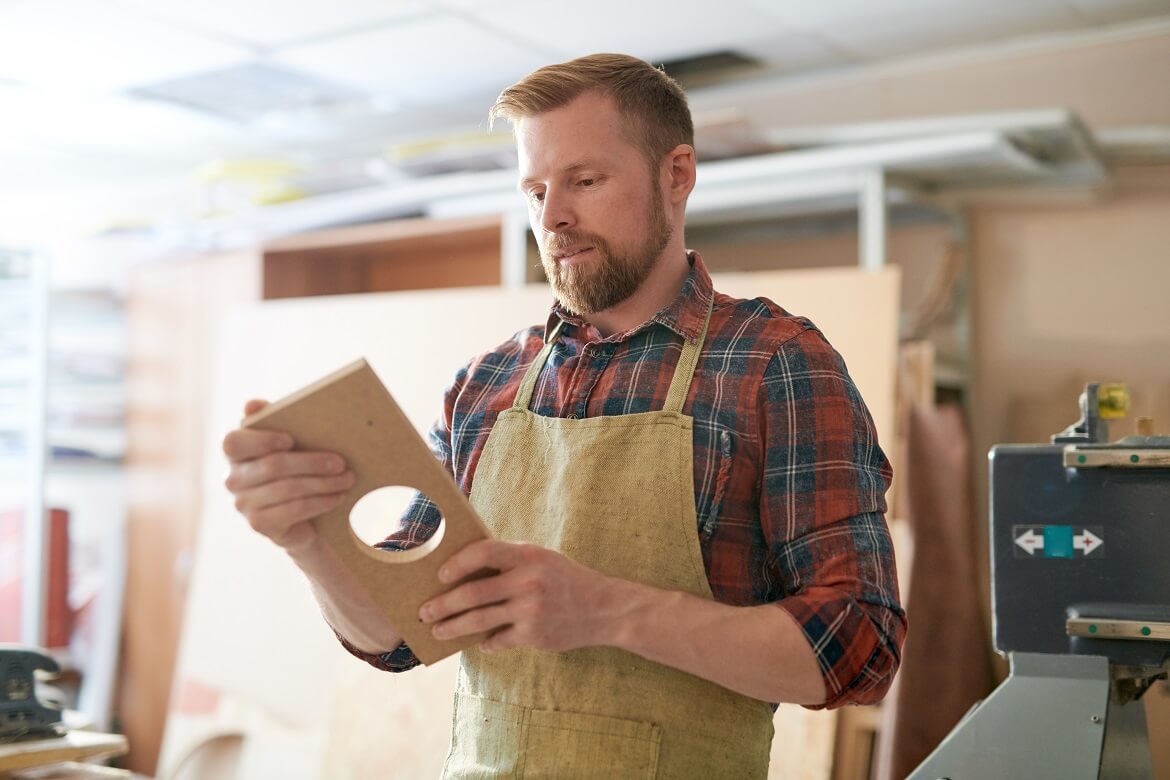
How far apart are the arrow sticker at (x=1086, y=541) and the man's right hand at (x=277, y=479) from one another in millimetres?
1031

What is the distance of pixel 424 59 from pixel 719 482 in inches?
102

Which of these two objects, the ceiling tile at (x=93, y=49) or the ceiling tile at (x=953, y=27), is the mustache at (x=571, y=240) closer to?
the ceiling tile at (x=953, y=27)

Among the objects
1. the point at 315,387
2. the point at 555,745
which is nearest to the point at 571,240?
the point at 315,387

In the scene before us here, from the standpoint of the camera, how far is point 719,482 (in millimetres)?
1395

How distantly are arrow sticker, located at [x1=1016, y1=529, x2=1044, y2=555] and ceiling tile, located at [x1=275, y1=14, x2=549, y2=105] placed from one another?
2.18 metres

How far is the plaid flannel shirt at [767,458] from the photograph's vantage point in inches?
50.8

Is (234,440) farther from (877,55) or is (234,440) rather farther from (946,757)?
(877,55)

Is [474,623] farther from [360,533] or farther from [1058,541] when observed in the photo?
[360,533]

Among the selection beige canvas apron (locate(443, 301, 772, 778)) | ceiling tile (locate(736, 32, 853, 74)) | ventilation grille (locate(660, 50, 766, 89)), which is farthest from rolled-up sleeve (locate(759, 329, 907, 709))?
ventilation grille (locate(660, 50, 766, 89))

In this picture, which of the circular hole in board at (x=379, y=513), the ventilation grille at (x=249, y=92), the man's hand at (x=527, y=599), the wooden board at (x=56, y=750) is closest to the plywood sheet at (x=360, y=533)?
the circular hole in board at (x=379, y=513)

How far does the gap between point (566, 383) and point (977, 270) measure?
2.33m

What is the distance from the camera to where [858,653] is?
1.27 metres


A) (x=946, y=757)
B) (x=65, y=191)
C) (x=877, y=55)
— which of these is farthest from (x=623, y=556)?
(x=65, y=191)

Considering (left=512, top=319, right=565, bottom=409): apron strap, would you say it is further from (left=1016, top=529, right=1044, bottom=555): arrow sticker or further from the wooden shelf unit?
the wooden shelf unit
